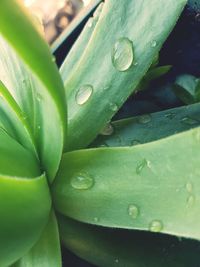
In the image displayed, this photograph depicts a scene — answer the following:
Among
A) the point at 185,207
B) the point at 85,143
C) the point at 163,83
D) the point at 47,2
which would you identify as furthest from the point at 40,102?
the point at 47,2

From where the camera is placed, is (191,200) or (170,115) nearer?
(191,200)

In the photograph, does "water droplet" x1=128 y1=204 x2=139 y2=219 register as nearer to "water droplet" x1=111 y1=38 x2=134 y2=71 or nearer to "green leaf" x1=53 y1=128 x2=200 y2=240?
"green leaf" x1=53 y1=128 x2=200 y2=240

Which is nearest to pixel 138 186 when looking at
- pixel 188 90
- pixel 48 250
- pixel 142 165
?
pixel 142 165

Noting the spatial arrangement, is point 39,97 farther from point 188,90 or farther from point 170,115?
point 188,90

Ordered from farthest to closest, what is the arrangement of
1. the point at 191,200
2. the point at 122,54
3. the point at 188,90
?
the point at 188,90, the point at 122,54, the point at 191,200

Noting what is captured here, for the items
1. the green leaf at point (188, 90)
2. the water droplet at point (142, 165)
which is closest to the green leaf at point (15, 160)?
the water droplet at point (142, 165)

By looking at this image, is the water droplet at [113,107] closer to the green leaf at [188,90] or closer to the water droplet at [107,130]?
the water droplet at [107,130]

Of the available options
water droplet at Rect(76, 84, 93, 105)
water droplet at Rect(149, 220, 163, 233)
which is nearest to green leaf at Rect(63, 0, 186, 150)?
water droplet at Rect(76, 84, 93, 105)

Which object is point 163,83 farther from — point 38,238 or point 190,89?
point 38,238
